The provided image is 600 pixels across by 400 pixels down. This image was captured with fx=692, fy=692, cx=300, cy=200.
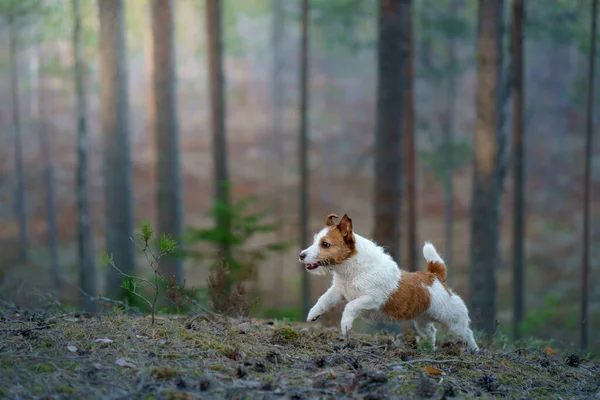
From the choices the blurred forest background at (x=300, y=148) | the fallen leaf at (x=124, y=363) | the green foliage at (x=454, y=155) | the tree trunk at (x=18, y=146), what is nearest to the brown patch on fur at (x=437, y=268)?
the blurred forest background at (x=300, y=148)

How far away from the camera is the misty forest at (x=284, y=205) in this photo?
615 centimetres

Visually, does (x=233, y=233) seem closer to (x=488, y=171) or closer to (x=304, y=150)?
(x=488, y=171)

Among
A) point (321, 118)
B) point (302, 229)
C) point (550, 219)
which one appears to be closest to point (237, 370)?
point (302, 229)

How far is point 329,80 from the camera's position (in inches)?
2195

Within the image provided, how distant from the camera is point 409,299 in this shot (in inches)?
283

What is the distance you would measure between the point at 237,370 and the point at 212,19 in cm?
1623

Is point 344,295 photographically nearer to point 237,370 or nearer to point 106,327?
point 237,370

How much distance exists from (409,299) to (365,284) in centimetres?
54

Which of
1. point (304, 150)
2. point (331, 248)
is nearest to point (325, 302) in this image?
point (331, 248)

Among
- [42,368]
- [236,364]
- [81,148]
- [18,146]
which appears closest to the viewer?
[42,368]

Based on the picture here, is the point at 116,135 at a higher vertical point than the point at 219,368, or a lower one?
higher

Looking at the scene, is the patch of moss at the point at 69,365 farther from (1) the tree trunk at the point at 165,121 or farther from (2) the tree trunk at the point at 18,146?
(2) the tree trunk at the point at 18,146

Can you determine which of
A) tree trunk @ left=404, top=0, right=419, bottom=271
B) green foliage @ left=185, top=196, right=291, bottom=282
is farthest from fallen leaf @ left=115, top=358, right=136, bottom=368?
tree trunk @ left=404, top=0, right=419, bottom=271

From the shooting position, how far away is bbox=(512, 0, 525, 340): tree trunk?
62.3 feet
